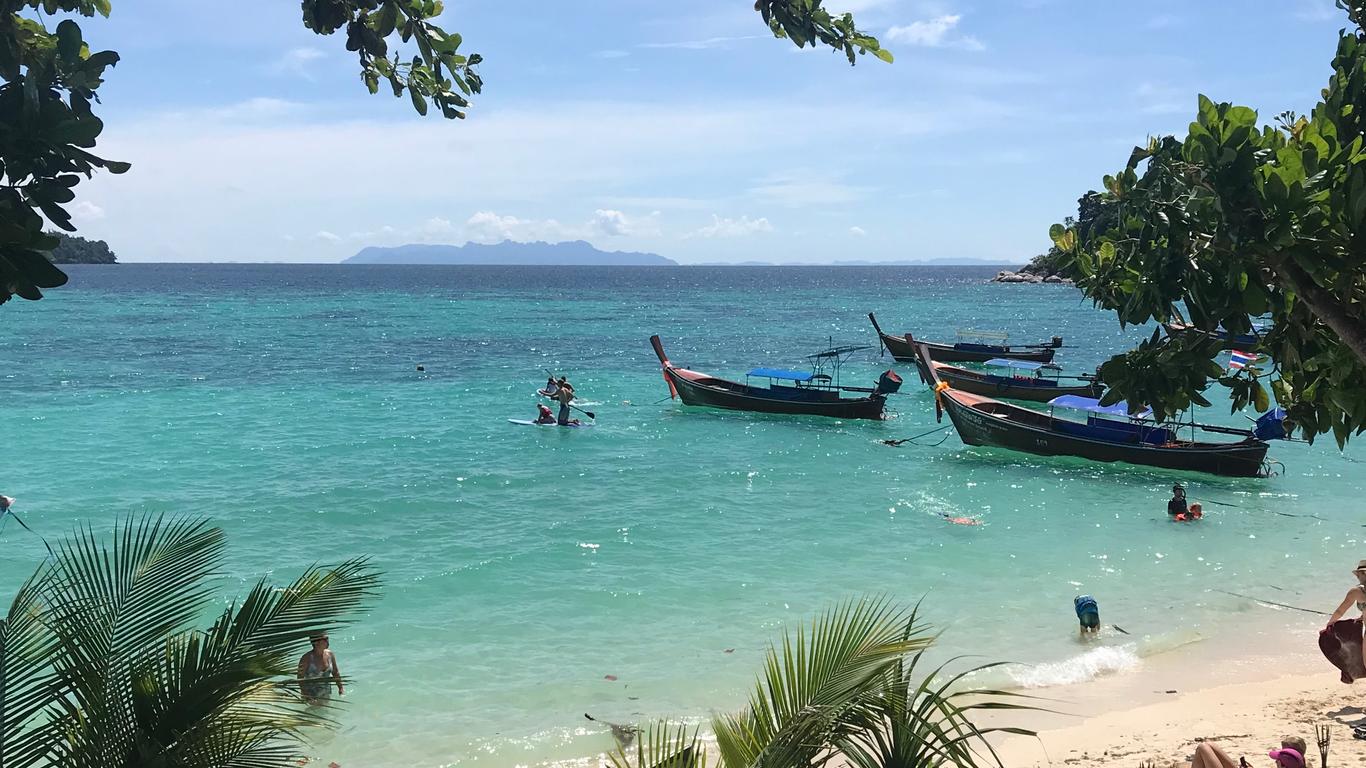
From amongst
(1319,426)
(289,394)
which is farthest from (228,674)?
(289,394)

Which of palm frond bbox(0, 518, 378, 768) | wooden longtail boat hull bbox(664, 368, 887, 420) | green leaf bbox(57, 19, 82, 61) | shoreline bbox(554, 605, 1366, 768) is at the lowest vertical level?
shoreline bbox(554, 605, 1366, 768)

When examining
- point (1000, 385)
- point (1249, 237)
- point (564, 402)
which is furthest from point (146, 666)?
point (1000, 385)

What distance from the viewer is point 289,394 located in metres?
36.0

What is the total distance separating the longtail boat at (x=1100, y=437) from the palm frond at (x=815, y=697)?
19.4 meters

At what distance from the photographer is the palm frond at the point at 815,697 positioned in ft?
13.3

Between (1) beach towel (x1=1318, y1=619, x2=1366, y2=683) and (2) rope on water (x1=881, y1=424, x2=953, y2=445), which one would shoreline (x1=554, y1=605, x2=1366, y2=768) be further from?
(2) rope on water (x1=881, y1=424, x2=953, y2=445)

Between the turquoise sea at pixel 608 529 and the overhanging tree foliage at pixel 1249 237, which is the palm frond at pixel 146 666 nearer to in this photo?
the overhanging tree foliage at pixel 1249 237

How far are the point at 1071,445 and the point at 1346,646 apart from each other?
16.1 m

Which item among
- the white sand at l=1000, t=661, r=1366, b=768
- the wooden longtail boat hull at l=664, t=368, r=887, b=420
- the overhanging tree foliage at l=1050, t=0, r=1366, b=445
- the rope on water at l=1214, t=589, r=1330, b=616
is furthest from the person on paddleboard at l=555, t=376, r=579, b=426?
the overhanging tree foliage at l=1050, t=0, r=1366, b=445

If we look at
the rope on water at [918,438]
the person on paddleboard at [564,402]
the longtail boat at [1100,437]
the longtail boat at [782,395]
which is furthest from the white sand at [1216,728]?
the person on paddleboard at [564,402]

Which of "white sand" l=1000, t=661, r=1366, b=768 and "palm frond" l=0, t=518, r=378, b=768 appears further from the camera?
"white sand" l=1000, t=661, r=1366, b=768

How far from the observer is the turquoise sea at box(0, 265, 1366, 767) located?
11883mm

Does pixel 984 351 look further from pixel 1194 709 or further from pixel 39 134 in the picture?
pixel 39 134

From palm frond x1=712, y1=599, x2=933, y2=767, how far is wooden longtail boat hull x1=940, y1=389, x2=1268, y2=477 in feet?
69.4
